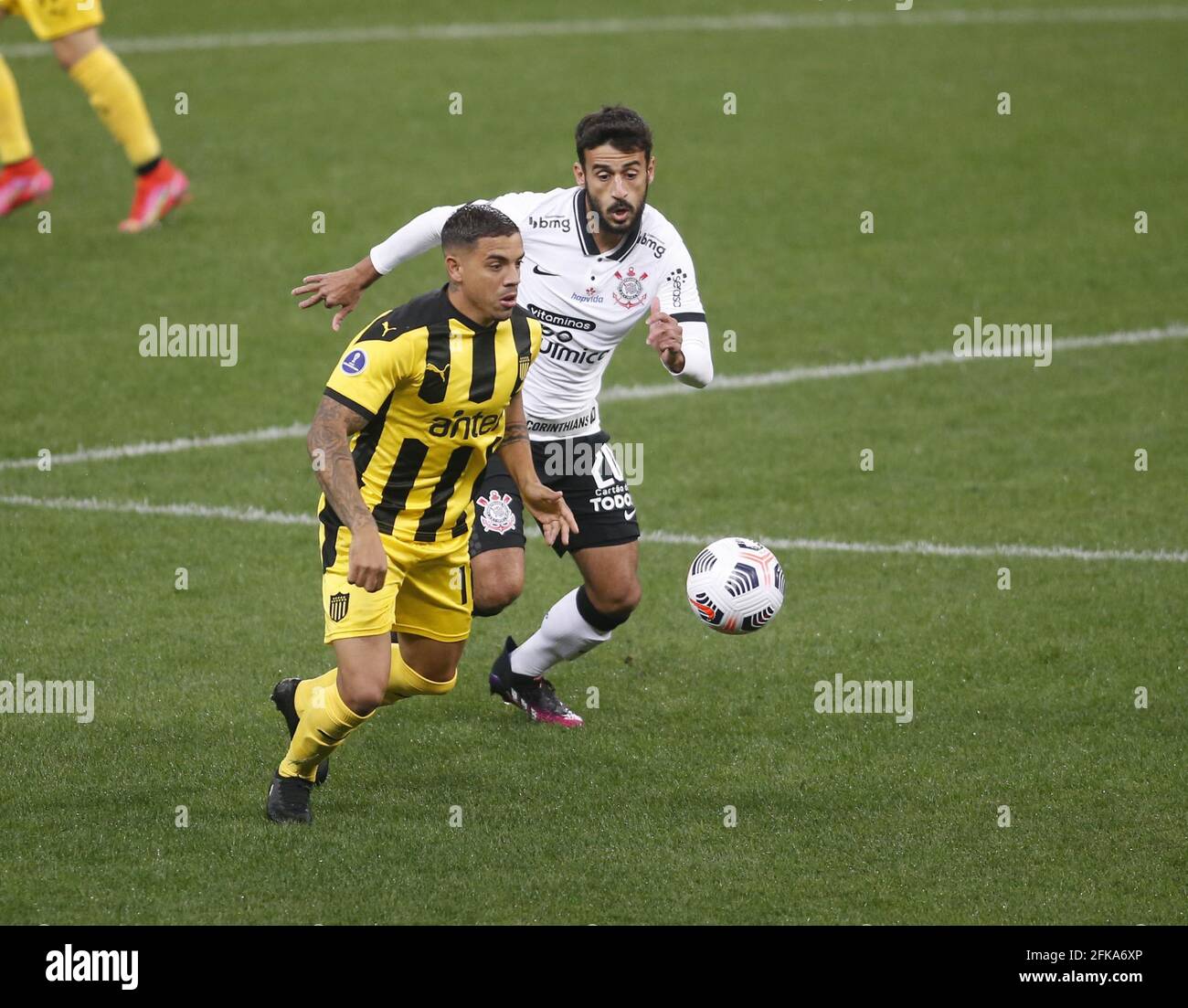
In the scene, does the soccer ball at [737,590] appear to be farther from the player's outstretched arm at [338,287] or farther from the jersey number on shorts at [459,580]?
the player's outstretched arm at [338,287]

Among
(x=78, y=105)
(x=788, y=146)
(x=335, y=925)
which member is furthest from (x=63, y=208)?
(x=335, y=925)

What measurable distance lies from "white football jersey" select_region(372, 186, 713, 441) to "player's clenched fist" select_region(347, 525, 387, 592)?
6.50ft

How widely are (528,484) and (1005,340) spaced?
8311mm

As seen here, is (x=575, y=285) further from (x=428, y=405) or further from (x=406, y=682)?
(x=406, y=682)

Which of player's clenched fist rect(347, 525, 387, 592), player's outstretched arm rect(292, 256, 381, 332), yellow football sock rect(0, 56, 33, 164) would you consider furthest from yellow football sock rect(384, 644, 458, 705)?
yellow football sock rect(0, 56, 33, 164)

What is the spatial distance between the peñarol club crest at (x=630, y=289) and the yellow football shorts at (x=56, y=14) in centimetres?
860

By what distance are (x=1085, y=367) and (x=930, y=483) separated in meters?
2.88

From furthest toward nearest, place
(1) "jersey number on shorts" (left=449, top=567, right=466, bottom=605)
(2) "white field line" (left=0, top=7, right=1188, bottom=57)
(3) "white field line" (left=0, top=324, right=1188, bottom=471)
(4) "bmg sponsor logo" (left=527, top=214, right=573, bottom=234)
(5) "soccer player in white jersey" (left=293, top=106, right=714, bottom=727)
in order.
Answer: (2) "white field line" (left=0, top=7, right=1188, bottom=57)
(3) "white field line" (left=0, top=324, right=1188, bottom=471)
(4) "bmg sponsor logo" (left=527, top=214, right=573, bottom=234)
(5) "soccer player in white jersey" (left=293, top=106, right=714, bottom=727)
(1) "jersey number on shorts" (left=449, top=567, right=466, bottom=605)

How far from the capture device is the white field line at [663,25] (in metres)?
22.0

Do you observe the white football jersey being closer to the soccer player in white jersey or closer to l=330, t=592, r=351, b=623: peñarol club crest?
the soccer player in white jersey

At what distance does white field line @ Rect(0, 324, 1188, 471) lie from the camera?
39.8 ft

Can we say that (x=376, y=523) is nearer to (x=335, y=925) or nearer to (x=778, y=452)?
(x=335, y=925)

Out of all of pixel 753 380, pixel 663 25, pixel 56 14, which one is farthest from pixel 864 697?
pixel 663 25

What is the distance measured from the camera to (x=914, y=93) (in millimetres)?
20250
